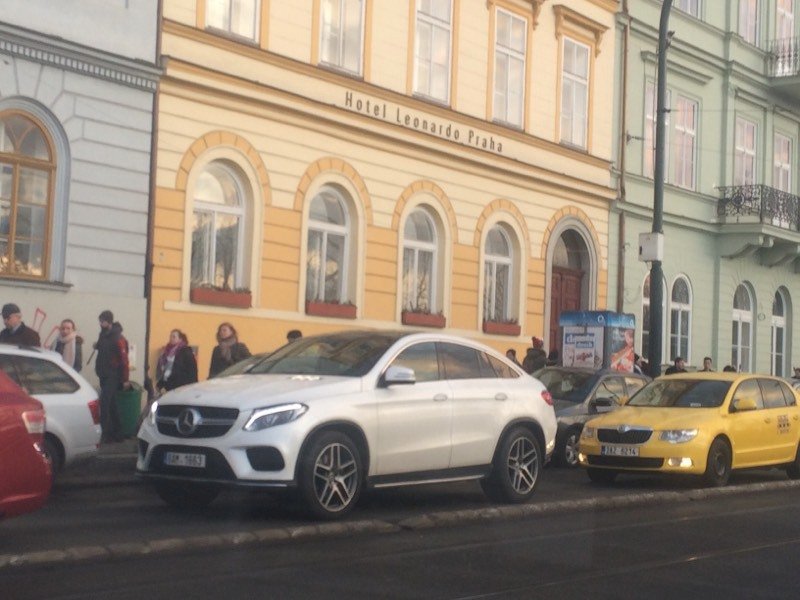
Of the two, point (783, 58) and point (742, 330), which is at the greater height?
point (783, 58)

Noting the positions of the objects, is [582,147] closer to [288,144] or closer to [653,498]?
[288,144]

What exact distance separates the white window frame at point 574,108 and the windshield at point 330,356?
19.1 meters

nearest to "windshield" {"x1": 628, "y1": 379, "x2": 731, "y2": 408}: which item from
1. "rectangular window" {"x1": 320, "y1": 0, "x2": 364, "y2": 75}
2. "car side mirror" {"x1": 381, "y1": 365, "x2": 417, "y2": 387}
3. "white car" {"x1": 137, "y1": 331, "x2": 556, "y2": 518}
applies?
"white car" {"x1": 137, "y1": 331, "x2": 556, "y2": 518}

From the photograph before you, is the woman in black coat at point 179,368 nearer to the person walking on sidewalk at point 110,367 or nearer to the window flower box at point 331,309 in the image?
the person walking on sidewalk at point 110,367

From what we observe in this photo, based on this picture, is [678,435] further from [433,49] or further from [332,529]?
[433,49]

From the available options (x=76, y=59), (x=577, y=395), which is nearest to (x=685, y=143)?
(x=577, y=395)

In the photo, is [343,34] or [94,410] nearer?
[94,410]

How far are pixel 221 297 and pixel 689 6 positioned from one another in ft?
60.6

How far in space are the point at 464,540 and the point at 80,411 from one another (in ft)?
16.4

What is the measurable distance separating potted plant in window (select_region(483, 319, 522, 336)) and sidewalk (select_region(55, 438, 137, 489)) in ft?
39.3

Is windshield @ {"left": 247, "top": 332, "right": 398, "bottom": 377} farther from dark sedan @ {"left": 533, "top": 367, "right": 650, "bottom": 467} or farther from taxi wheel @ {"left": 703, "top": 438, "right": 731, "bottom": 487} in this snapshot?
dark sedan @ {"left": 533, "top": 367, "right": 650, "bottom": 467}

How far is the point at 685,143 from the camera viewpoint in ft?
118

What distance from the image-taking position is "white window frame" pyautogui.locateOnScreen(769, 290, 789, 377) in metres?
40.5

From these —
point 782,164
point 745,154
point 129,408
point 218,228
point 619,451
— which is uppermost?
point 782,164
